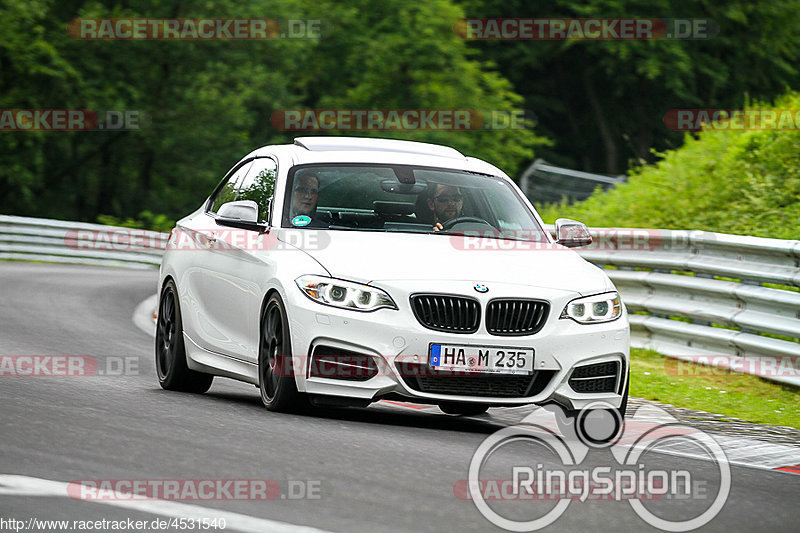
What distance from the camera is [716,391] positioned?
11602 millimetres

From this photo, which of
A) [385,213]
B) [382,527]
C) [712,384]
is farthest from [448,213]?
[382,527]

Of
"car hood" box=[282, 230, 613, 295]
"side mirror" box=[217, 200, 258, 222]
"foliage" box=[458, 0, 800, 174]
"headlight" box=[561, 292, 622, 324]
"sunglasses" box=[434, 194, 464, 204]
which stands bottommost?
"foliage" box=[458, 0, 800, 174]

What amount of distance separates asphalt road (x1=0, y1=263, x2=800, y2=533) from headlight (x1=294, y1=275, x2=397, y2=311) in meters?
0.67

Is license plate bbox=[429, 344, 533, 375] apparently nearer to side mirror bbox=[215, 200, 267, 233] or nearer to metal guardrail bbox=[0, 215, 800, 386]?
side mirror bbox=[215, 200, 267, 233]

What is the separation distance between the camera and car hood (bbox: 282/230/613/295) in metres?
8.39

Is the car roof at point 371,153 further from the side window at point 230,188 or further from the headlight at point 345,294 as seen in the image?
the headlight at point 345,294

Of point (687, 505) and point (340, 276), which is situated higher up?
point (340, 276)

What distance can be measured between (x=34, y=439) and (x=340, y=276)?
6.56 ft

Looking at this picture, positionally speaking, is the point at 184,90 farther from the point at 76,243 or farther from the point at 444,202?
the point at 444,202

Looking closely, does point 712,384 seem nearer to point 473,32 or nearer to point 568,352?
point 568,352

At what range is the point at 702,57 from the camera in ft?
176

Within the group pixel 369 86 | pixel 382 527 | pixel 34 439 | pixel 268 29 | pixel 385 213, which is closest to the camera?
pixel 382 527

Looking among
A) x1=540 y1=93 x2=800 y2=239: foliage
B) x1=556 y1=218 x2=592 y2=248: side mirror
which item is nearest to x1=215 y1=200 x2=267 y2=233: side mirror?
x1=556 y1=218 x2=592 y2=248: side mirror

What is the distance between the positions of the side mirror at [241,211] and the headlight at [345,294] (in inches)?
41.0
